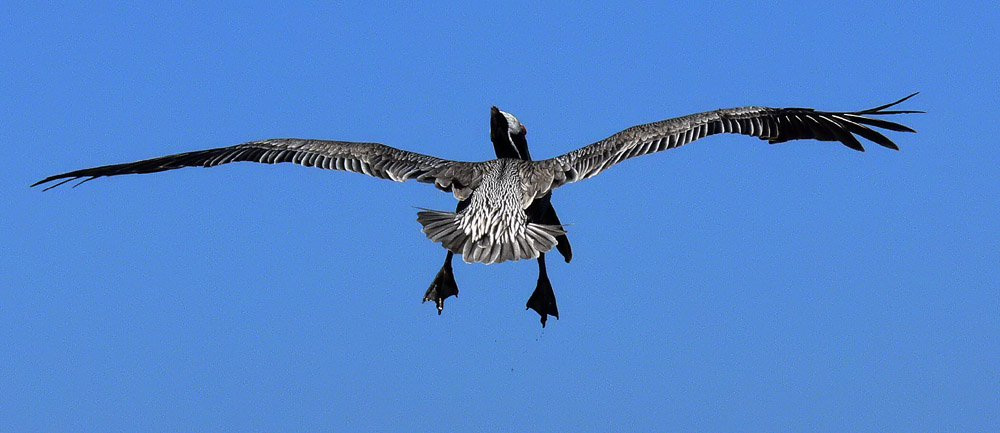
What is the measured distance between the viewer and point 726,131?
42.8 feet

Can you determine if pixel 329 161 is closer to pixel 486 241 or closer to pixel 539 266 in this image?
pixel 539 266

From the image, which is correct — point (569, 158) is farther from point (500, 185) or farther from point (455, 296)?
point (455, 296)

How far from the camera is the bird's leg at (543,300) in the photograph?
1320 cm

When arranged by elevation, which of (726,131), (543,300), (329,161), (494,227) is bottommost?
(543,300)

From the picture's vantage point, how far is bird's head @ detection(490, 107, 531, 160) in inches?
515

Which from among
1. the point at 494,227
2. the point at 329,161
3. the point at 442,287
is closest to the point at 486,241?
the point at 494,227

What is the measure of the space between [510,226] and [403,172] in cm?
242

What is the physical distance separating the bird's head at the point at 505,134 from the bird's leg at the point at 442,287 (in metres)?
1.37

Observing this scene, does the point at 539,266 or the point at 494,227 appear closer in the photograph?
the point at 494,227

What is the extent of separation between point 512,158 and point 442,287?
1.69 m

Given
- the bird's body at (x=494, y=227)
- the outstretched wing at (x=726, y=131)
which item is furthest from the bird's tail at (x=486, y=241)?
the outstretched wing at (x=726, y=131)

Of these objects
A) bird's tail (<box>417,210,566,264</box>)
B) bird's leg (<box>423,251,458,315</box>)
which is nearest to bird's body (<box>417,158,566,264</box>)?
bird's tail (<box>417,210,566,264</box>)

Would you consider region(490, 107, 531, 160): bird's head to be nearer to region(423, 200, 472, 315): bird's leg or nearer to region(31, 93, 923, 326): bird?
region(31, 93, 923, 326): bird

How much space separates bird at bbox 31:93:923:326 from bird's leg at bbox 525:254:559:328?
0.18m
